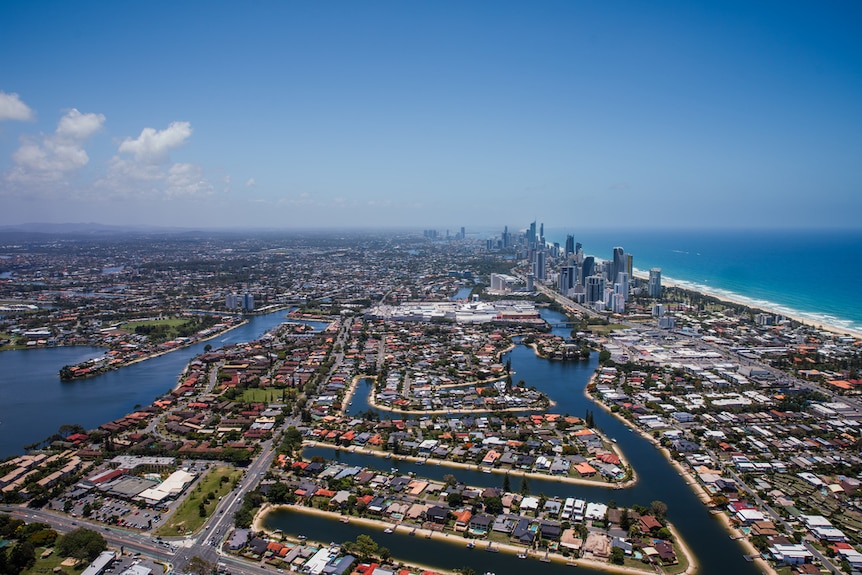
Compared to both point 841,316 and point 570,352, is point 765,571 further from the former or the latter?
point 841,316

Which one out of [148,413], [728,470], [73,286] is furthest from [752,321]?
[73,286]

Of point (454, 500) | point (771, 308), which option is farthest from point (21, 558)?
point (771, 308)

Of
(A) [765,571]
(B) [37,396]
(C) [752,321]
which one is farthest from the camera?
(C) [752,321]

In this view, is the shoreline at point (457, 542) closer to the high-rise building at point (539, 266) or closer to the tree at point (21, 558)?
the tree at point (21, 558)

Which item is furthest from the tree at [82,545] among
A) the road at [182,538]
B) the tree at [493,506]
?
the tree at [493,506]

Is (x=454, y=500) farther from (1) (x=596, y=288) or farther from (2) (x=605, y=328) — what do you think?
(1) (x=596, y=288)

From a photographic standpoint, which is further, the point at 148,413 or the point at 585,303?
the point at 585,303
